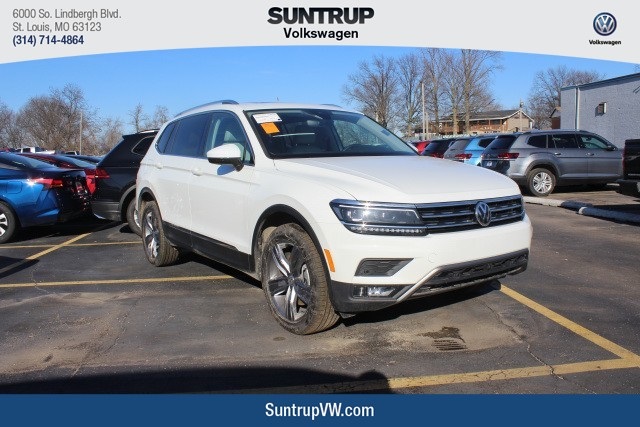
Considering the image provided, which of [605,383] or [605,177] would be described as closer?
[605,383]

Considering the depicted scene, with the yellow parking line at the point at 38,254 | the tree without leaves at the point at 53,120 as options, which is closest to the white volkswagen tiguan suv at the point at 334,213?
the yellow parking line at the point at 38,254

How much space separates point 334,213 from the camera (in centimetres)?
360

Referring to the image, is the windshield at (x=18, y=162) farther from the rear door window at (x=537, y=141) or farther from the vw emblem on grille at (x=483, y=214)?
the rear door window at (x=537, y=141)

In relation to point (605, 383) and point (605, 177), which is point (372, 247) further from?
point (605, 177)

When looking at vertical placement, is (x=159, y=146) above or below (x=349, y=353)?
above

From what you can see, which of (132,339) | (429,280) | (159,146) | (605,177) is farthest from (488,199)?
(605,177)

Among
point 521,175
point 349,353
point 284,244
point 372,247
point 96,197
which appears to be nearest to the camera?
point 372,247

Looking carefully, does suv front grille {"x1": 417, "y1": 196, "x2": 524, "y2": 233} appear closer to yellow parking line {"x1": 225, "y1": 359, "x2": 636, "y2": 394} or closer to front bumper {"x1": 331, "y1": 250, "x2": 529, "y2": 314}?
front bumper {"x1": 331, "y1": 250, "x2": 529, "y2": 314}

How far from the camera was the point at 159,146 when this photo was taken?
6.57 m

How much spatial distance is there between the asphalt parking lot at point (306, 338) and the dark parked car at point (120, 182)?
7.67 feet

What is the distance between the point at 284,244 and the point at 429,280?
1148 mm

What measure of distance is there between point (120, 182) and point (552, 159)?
419 inches

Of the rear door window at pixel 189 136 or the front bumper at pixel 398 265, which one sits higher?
the rear door window at pixel 189 136

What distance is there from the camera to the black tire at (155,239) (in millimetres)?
6363
